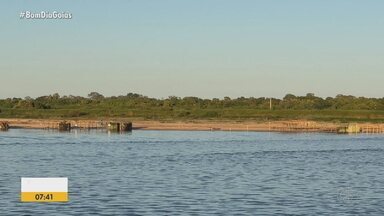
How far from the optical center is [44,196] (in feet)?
126

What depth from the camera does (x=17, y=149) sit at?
8819 centimetres

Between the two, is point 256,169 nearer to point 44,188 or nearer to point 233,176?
point 233,176

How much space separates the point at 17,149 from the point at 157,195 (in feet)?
144

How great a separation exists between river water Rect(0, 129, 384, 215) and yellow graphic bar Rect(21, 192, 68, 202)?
1.64 feet

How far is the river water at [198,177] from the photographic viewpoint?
1678 inches

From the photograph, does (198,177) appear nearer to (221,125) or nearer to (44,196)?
(44,196)

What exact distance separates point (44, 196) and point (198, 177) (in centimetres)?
2248

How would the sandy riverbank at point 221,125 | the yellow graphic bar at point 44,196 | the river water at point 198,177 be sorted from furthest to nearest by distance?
1. the sandy riverbank at point 221,125
2. the river water at point 198,177
3. the yellow graphic bar at point 44,196

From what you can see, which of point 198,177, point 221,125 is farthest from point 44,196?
point 221,125

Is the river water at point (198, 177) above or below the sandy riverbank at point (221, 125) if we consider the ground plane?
below

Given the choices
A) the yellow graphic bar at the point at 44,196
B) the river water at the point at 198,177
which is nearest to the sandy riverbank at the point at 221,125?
the river water at the point at 198,177

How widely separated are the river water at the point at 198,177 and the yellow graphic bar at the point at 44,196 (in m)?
0.50

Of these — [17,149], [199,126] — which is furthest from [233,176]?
[199,126]

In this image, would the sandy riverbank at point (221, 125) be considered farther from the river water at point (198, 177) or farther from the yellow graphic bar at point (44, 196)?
the yellow graphic bar at point (44, 196)
